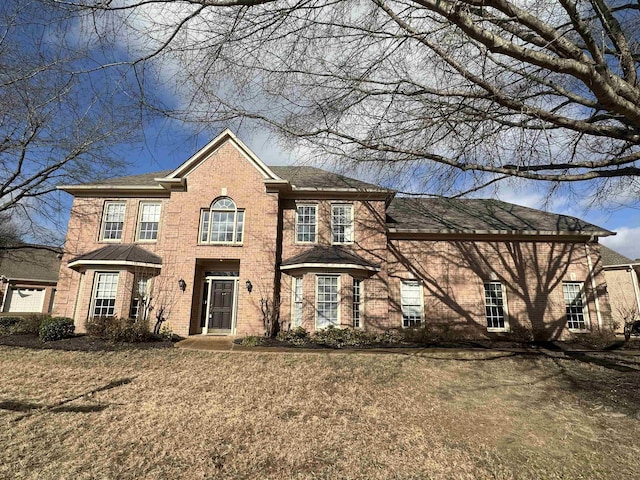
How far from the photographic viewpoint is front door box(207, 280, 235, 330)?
1454cm

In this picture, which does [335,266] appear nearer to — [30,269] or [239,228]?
[239,228]

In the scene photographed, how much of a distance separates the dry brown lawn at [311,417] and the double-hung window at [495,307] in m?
4.53

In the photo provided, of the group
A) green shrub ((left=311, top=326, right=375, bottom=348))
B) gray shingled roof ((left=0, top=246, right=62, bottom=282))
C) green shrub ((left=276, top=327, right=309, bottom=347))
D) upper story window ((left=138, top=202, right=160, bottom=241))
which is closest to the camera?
green shrub ((left=311, top=326, right=375, bottom=348))

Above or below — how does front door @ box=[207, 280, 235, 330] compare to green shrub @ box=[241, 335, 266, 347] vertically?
above

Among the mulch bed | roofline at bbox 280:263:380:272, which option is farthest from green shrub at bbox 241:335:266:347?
roofline at bbox 280:263:380:272

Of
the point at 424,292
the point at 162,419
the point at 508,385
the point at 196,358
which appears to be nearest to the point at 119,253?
the point at 196,358

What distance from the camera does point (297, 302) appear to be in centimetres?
1438

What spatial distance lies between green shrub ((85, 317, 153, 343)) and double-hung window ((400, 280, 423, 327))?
10.3 meters

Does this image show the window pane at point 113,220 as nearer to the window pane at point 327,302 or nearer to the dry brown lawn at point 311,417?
the dry brown lawn at point 311,417

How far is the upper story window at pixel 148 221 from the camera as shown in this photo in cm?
1552

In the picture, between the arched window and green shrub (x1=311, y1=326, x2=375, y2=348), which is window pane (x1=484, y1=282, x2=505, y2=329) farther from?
the arched window

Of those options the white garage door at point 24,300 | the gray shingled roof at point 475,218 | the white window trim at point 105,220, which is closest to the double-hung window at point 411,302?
the gray shingled roof at point 475,218

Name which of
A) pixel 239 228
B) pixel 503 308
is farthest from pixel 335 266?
pixel 503 308

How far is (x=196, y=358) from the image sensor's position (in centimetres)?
1024
